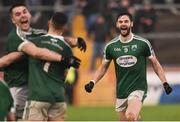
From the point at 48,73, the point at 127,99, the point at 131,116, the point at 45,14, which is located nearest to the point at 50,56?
the point at 48,73

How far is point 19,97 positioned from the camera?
44.2 ft

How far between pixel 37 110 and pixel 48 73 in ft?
1.84

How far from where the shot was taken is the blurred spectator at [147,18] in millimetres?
25531

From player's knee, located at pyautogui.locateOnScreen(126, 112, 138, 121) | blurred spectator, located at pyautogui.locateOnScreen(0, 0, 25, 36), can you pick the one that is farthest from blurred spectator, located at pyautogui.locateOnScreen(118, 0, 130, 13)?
player's knee, located at pyautogui.locateOnScreen(126, 112, 138, 121)

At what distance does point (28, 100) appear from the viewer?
40.2 feet

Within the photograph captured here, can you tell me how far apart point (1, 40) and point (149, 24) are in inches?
187

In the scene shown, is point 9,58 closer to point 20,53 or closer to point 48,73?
point 20,53

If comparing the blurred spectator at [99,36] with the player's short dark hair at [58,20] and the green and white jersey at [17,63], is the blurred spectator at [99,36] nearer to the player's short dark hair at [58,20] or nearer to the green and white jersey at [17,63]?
the green and white jersey at [17,63]

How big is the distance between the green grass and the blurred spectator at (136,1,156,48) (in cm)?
300

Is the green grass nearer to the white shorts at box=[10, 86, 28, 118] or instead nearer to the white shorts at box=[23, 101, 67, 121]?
the white shorts at box=[10, 86, 28, 118]

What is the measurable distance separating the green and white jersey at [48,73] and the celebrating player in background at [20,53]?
15 centimetres

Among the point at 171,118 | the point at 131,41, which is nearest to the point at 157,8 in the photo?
the point at 171,118

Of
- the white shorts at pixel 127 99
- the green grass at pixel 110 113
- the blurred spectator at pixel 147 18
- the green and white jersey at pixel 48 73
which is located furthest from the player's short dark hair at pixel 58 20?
the blurred spectator at pixel 147 18

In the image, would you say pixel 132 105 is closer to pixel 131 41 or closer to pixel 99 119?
pixel 131 41
